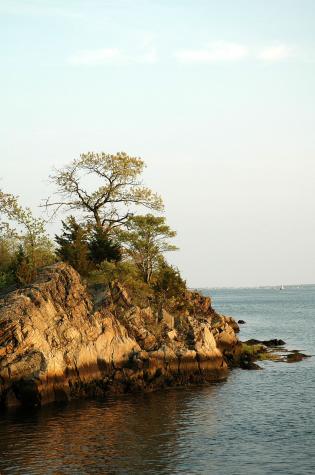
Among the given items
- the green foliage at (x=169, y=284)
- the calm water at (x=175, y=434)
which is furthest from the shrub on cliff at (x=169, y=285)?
the calm water at (x=175, y=434)

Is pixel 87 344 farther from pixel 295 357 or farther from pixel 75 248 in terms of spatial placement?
pixel 295 357

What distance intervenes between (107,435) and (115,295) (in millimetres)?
22699

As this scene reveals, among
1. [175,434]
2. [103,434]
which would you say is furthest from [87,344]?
[175,434]

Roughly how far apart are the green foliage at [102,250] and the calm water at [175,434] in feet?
61.4

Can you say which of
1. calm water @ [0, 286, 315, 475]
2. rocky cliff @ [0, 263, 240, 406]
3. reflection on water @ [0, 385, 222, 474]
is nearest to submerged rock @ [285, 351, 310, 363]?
rocky cliff @ [0, 263, 240, 406]

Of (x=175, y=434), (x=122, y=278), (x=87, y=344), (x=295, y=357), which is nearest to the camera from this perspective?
(x=175, y=434)

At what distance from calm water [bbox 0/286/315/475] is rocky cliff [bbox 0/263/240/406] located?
2.36 m

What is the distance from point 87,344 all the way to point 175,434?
15.8 meters

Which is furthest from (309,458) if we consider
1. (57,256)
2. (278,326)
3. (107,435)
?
(278,326)

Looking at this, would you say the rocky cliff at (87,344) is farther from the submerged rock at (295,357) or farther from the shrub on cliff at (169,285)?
the submerged rock at (295,357)

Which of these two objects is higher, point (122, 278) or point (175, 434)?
point (122, 278)

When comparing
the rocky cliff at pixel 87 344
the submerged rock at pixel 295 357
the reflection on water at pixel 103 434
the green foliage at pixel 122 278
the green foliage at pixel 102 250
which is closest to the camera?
the reflection on water at pixel 103 434

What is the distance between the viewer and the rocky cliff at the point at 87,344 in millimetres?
46591

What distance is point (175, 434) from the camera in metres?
37.8
